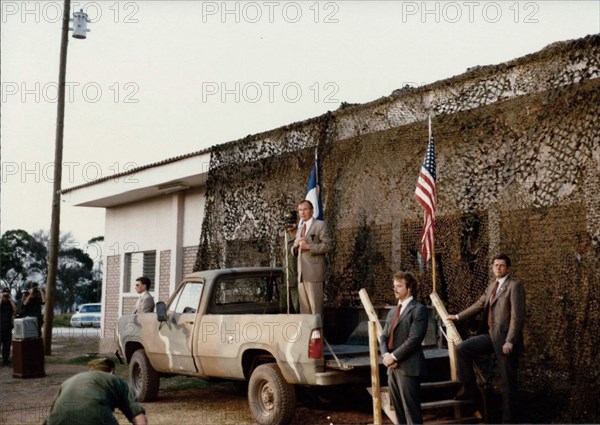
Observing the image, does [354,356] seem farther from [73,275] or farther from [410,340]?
[73,275]

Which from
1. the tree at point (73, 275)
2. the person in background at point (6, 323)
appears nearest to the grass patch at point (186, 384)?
the person in background at point (6, 323)

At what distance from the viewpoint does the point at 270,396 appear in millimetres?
7875

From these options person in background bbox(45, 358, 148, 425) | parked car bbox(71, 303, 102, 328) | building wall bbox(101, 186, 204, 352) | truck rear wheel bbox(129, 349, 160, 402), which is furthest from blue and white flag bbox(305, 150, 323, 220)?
parked car bbox(71, 303, 102, 328)

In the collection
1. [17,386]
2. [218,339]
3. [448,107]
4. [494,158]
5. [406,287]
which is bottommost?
[17,386]

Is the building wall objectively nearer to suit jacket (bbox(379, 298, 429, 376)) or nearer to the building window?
the building window

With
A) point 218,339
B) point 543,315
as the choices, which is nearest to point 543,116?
point 543,315

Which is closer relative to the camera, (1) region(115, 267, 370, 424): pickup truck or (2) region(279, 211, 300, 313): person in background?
(1) region(115, 267, 370, 424): pickup truck

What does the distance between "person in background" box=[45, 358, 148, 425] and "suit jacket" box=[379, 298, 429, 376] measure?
2275 millimetres

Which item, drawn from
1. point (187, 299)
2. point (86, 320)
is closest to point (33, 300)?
point (187, 299)

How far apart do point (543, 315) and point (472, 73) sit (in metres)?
2.83

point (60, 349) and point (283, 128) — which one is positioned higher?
point (283, 128)

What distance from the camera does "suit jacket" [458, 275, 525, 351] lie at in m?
6.89

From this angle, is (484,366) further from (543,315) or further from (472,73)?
(472,73)

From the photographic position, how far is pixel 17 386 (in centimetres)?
1231
